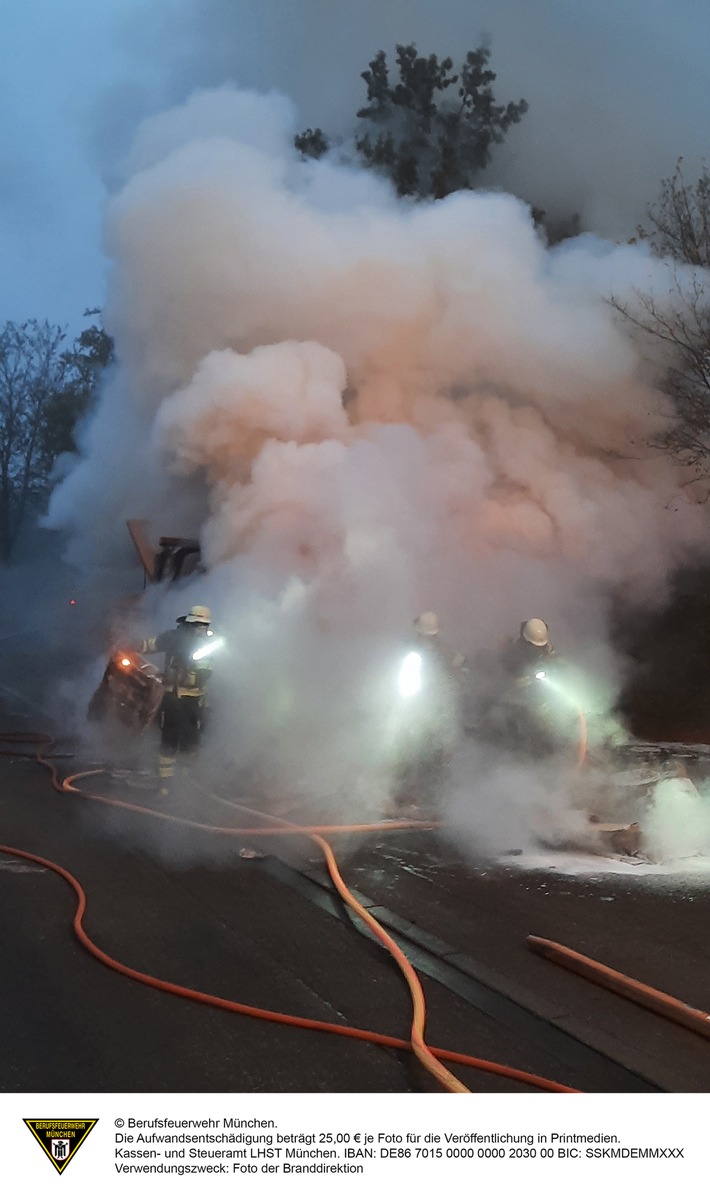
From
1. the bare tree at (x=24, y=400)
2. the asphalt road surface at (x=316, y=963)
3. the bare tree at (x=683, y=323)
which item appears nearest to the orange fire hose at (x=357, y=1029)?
the asphalt road surface at (x=316, y=963)

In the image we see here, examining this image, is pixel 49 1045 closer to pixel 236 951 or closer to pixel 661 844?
pixel 236 951

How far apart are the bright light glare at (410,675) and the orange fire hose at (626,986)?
3.51 metres

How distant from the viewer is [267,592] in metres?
9.12

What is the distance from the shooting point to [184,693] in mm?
8141

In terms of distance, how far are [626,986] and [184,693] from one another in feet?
15.9

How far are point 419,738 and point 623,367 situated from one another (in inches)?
220

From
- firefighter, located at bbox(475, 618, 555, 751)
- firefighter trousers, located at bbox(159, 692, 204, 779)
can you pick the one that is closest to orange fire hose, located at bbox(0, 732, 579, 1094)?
firefighter trousers, located at bbox(159, 692, 204, 779)

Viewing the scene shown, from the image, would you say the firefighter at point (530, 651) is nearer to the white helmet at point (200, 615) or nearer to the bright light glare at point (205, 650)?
the bright light glare at point (205, 650)

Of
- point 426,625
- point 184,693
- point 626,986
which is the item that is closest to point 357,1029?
point 626,986
